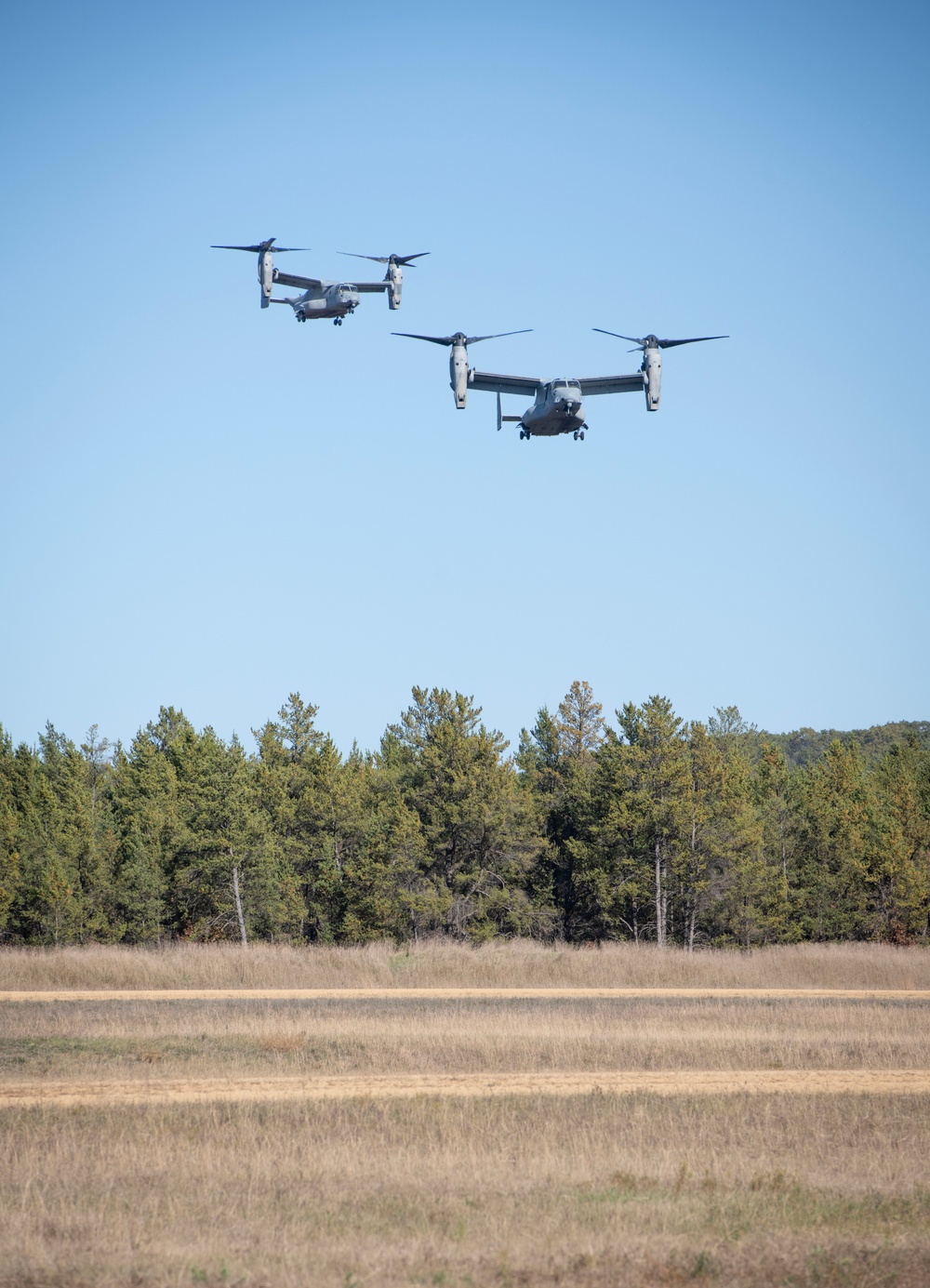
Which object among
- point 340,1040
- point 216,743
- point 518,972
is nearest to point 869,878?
point 518,972

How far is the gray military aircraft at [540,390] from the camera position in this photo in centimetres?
3784

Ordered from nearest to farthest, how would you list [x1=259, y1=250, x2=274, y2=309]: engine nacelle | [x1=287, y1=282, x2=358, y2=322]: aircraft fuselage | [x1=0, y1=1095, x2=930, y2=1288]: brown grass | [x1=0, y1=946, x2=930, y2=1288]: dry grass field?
[x1=0, y1=1095, x2=930, y2=1288]: brown grass, [x1=0, y1=946, x2=930, y2=1288]: dry grass field, [x1=287, y1=282, x2=358, y2=322]: aircraft fuselage, [x1=259, y1=250, x2=274, y2=309]: engine nacelle

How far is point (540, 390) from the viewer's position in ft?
129

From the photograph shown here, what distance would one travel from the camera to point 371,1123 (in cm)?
1700

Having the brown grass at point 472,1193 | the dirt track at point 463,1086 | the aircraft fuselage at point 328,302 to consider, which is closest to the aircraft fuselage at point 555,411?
the aircraft fuselage at point 328,302

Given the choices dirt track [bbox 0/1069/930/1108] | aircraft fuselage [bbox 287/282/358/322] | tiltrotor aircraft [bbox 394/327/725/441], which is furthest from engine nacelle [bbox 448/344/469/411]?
dirt track [bbox 0/1069/930/1108]

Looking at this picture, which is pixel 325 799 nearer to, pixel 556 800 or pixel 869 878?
pixel 556 800

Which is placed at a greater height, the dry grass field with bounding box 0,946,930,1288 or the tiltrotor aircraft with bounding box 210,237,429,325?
the tiltrotor aircraft with bounding box 210,237,429,325

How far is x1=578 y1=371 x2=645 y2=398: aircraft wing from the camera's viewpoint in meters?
40.3

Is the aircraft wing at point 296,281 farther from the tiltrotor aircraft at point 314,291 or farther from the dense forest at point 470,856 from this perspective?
the dense forest at point 470,856

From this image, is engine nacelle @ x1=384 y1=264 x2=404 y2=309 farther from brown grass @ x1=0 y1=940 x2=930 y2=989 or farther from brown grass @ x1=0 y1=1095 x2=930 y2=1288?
brown grass @ x1=0 y1=1095 x2=930 y2=1288

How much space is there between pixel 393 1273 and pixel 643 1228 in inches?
108

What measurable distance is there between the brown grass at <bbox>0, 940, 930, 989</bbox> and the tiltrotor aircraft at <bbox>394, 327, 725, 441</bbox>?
1621 centimetres

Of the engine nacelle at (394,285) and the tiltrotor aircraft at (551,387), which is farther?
the engine nacelle at (394,285)
